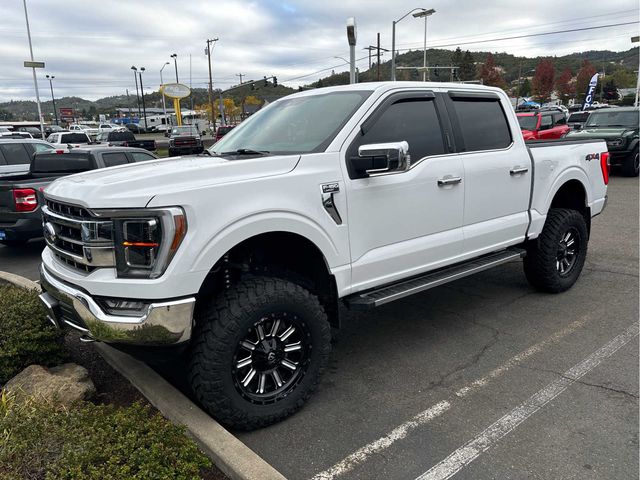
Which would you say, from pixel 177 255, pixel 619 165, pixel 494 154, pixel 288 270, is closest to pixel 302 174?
pixel 288 270

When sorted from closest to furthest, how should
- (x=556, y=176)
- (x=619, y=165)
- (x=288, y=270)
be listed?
(x=288, y=270) < (x=556, y=176) < (x=619, y=165)

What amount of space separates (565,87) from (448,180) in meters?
97.5

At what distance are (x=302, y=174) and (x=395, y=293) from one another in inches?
44.4

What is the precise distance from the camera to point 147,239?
267 cm

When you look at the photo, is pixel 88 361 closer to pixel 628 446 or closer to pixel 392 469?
pixel 392 469

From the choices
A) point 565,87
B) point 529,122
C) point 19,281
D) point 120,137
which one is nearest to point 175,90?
point 120,137

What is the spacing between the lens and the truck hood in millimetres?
2699

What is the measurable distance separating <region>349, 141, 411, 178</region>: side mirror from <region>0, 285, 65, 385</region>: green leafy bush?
97.4 inches

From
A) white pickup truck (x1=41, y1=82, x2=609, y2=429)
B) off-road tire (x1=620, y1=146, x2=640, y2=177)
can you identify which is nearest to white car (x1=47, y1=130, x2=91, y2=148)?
off-road tire (x1=620, y1=146, x2=640, y2=177)

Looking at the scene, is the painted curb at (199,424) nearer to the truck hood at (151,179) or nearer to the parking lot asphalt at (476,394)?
the parking lot asphalt at (476,394)

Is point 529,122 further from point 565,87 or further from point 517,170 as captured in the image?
point 565,87

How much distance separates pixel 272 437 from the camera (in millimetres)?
3131

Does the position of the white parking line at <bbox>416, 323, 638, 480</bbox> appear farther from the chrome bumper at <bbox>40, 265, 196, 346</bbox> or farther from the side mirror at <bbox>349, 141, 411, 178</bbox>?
the side mirror at <bbox>349, 141, 411, 178</bbox>

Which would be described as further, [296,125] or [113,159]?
[113,159]
